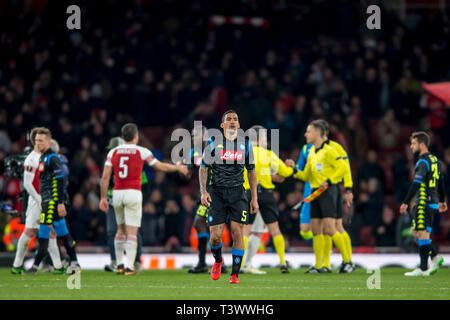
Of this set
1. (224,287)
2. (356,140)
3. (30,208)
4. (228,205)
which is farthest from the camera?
(356,140)

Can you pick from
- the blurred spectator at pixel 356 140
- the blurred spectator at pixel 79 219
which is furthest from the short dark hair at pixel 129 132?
the blurred spectator at pixel 356 140

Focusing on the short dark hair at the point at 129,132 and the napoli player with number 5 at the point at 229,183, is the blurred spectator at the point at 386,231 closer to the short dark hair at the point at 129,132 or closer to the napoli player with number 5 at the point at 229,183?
the short dark hair at the point at 129,132

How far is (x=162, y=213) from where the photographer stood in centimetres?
1853

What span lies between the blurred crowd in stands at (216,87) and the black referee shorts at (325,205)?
4502 mm

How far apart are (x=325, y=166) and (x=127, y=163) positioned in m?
3.36

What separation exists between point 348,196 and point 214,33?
10317 mm

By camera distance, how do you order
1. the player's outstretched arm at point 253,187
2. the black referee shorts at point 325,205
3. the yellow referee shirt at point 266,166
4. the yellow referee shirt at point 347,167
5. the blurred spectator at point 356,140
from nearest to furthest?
the player's outstretched arm at point 253,187 → the black referee shorts at point 325,205 → the yellow referee shirt at point 266,166 → the yellow referee shirt at point 347,167 → the blurred spectator at point 356,140

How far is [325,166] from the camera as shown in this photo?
13953 millimetres

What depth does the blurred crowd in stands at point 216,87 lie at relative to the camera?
62.0 ft

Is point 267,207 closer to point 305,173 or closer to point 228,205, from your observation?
point 305,173

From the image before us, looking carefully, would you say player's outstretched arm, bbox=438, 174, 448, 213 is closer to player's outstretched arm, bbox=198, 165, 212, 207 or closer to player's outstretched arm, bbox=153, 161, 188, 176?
player's outstretched arm, bbox=153, 161, 188, 176

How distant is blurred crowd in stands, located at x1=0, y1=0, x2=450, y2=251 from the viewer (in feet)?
62.0

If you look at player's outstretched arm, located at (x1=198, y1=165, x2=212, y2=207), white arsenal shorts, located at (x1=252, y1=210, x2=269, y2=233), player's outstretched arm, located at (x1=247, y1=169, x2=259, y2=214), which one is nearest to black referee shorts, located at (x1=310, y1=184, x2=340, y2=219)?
white arsenal shorts, located at (x1=252, y1=210, x2=269, y2=233)

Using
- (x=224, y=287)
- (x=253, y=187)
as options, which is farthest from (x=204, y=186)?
(x=224, y=287)
